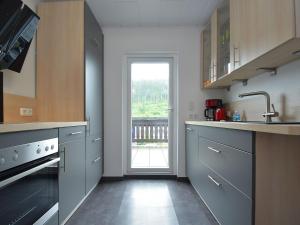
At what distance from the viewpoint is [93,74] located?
298cm

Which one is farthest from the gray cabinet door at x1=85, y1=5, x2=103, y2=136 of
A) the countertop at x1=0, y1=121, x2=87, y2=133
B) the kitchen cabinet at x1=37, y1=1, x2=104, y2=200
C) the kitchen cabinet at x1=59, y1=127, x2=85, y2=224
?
the countertop at x1=0, y1=121, x2=87, y2=133

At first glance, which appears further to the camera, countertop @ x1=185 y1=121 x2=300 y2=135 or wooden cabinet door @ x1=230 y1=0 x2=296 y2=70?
wooden cabinet door @ x1=230 y1=0 x2=296 y2=70

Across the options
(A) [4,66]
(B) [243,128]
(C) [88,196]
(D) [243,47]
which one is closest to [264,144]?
(B) [243,128]

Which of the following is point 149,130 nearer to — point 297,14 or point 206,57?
point 206,57

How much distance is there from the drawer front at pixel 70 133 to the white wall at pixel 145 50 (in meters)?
1.15

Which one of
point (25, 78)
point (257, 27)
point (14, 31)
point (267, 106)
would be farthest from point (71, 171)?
point (257, 27)

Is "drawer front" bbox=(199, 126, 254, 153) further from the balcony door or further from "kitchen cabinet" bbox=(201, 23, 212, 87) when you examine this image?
the balcony door

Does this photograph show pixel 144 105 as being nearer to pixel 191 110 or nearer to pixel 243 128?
pixel 191 110

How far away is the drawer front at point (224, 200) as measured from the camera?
4.56 feet

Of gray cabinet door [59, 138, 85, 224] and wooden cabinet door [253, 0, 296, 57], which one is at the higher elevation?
wooden cabinet door [253, 0, 296, 57]

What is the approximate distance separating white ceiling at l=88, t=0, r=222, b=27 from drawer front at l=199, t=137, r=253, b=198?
1719 mm

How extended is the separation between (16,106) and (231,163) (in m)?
1.92

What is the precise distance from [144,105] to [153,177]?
3.60ft

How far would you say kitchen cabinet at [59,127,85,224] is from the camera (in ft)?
6.31
